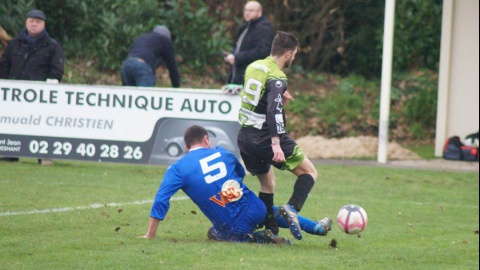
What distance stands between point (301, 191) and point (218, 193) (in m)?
0.79

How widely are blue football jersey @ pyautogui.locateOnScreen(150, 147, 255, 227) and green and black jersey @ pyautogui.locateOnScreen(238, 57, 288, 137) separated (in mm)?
472

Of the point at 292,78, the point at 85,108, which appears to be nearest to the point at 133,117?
the point at 85,108

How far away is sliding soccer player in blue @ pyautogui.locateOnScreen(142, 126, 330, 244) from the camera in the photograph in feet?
29.4

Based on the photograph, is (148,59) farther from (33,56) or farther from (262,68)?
(262,68)

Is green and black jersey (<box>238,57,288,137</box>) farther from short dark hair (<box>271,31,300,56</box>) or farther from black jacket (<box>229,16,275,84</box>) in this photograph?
black jacket (<box>229,16,275,84</box>)

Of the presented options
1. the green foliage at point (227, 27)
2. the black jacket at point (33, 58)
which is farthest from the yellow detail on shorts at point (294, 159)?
the green foliage at point (227, 27)

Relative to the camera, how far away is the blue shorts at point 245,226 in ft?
30.0

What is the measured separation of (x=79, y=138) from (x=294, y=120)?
24.1 feet

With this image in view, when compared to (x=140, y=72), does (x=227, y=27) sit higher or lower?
higher

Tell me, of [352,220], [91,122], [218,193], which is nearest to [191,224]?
[218,193]

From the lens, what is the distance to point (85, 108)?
14.7 metres

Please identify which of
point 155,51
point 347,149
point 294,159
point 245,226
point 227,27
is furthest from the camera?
point 227,27

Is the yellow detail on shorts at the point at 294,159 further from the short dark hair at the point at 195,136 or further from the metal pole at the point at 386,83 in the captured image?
the metal pole at the point at 386,83

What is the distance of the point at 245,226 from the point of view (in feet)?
30.0
